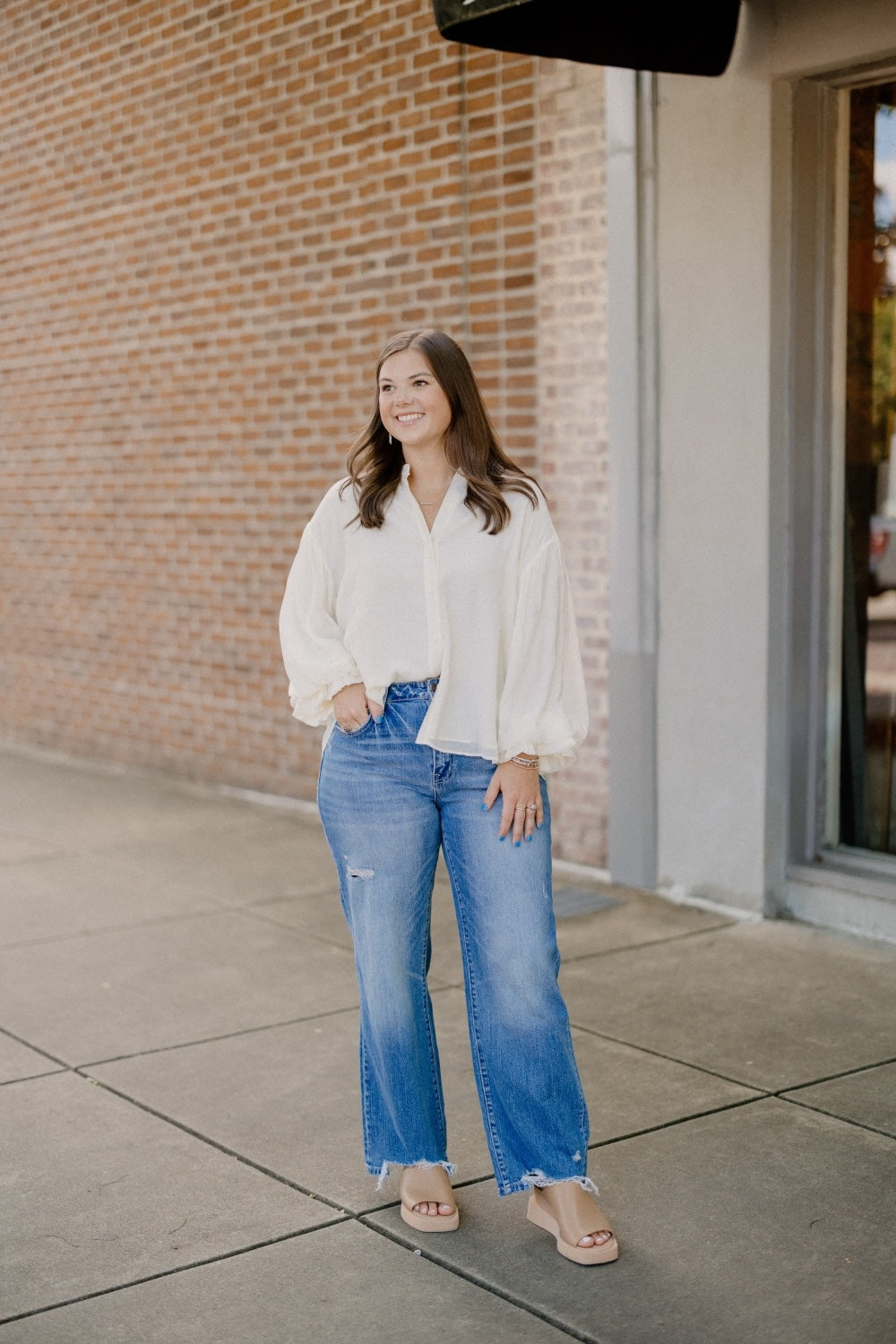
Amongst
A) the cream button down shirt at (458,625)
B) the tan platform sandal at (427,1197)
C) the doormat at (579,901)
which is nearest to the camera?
the cream button down shirt at (458,625)

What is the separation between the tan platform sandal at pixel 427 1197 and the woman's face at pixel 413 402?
1639 millimetres

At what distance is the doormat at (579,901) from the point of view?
614cm

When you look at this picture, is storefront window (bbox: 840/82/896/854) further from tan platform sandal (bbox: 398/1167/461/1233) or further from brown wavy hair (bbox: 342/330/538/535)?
tan platform sandal (bbox: 398/1167/461/1233)

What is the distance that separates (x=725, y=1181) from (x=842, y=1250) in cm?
42

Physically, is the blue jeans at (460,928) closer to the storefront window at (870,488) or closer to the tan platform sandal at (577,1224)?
the tan platform sandal at (577,1224)

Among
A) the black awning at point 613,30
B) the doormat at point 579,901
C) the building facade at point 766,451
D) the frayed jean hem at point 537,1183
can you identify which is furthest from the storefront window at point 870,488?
the frayed jean hem at point 537,1183

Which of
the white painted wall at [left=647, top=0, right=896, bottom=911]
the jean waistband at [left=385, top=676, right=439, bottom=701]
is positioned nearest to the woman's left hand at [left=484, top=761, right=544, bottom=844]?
the jean waistband at [left=385, top=676, right=439, bottom=701]

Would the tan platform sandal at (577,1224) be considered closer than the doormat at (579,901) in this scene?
Yes

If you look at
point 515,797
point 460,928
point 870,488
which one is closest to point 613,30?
point 870,488

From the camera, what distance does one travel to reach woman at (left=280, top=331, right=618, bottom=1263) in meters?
3.28

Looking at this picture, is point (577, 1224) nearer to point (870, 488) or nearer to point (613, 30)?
point (870, 488)

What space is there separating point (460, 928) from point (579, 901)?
300cm

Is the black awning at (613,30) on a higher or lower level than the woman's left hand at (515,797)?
higher

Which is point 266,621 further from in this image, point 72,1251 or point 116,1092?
point 72,1251
